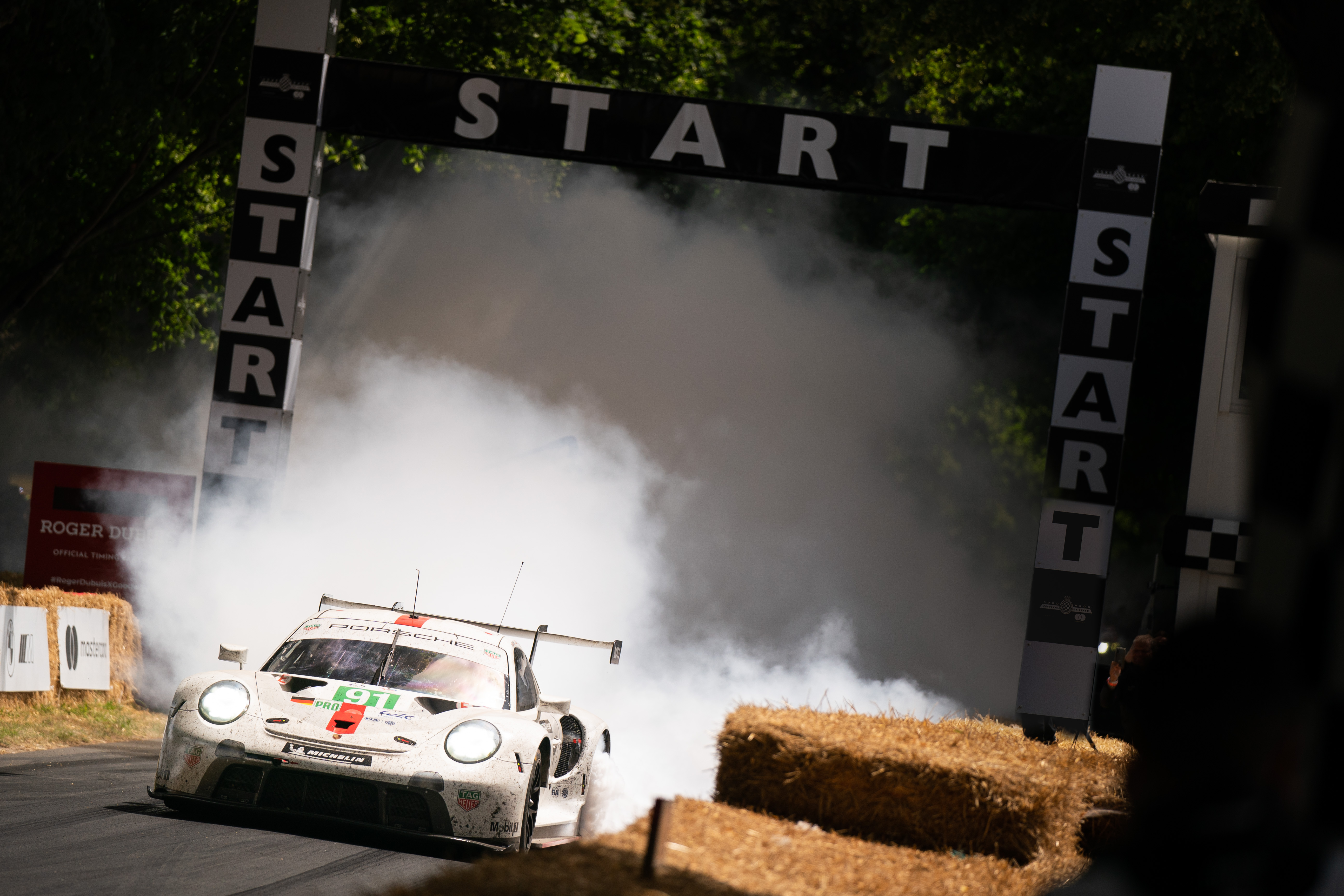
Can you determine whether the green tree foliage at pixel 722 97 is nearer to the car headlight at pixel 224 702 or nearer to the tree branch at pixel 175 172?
the tree branch at pixel 175 172

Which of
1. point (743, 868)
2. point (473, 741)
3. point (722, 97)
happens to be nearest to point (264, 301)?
point (473, 741)

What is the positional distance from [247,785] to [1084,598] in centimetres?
736

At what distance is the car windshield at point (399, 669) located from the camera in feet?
26.9

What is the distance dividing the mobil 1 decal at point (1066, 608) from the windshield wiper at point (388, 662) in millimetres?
5691

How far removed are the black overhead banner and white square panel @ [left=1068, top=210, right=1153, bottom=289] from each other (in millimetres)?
364

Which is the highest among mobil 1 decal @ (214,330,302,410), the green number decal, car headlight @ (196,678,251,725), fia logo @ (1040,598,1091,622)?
mobil 1 decal @ (214,330,302,410)

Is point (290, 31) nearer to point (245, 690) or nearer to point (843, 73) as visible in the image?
point (245, 690)

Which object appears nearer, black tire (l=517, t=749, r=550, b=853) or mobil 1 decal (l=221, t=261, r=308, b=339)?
black tire (l=517, t=749, r=550, b=853)

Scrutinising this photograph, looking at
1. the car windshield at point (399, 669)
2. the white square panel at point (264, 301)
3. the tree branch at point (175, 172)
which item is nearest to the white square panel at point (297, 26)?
the white square panel at point (264, 301)

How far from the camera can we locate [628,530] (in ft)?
90.7

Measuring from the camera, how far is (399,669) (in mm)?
8336

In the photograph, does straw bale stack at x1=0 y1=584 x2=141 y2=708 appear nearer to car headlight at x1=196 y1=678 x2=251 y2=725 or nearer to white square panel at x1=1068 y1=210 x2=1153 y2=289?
car headlight at x1=196 y1=678 x2=251 y2=725

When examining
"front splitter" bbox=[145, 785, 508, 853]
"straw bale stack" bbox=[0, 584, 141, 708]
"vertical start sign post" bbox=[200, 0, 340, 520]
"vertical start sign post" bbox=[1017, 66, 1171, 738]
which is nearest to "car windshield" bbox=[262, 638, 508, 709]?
"front splitter" bbox=[145, 785, 508, 853]

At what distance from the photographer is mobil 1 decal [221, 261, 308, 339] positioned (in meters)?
12.1
